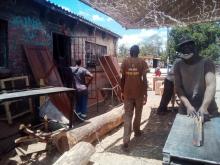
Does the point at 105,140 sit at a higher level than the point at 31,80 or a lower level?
lower

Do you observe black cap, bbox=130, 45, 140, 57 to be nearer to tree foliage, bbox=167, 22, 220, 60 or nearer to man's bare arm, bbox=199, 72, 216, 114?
man's bare arm, bbox=199, 72, 216, 114

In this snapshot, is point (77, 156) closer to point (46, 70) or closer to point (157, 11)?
point (46, 70)

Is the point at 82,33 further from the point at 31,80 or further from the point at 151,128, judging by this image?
the point at 151,128

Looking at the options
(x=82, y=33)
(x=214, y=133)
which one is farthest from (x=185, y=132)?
(x=82, y=33)

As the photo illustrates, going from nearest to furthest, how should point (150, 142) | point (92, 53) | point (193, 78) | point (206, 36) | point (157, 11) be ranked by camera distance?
1. point (193, 78)
2. point (150, 142)
3. point (157, 11)
4. point (92, 53)
5. point (206, 36)

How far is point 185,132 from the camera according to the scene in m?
2.96

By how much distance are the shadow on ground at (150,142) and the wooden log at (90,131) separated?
1.83 feet

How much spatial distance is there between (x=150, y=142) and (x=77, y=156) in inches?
87.3

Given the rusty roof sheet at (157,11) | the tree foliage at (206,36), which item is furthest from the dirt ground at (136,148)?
the tree foliage at (206,36)

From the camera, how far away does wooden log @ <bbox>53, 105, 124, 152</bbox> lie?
5484 millimetres

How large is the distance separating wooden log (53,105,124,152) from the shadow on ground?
1.83 feet

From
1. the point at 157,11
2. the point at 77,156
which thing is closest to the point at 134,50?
the point at 157,11

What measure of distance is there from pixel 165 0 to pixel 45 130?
4194 mm

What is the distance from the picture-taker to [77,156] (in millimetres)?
4703
